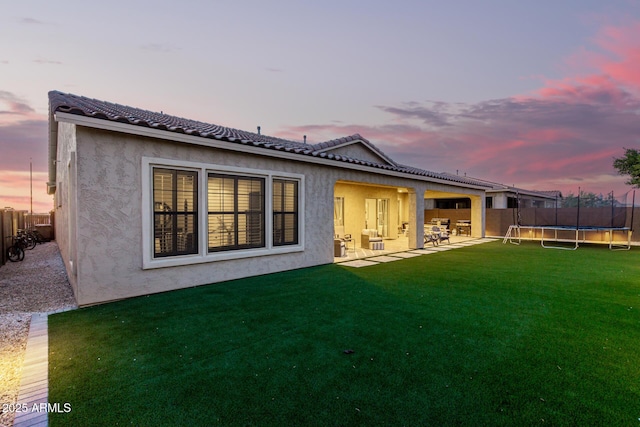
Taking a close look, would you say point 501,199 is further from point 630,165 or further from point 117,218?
point 117,218

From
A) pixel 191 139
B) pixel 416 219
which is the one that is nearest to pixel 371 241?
pixel 416 219

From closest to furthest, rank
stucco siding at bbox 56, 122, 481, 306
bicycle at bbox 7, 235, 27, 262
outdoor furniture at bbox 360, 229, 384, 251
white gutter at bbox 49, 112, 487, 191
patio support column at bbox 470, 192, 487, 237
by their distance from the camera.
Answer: white gutter at bbox 49, 112, 487, 191, stucco siding at bbox 56, 122, 481, 306, bicycle at bbox 7, 235, 27, 262, outdoor furniture at bbox 360, 229, 384, 251, patio support column at bbox 470, 192, 487, 237

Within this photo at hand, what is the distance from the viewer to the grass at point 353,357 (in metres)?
2.45

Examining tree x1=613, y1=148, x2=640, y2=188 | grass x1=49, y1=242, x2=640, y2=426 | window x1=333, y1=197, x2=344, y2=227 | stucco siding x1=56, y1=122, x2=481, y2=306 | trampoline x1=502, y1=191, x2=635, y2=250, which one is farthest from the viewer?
tree x1=613, y1=148, x2=640, y2=188

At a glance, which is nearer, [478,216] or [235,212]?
[235,212]

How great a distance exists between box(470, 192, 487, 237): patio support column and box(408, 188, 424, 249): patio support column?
7.12 meters

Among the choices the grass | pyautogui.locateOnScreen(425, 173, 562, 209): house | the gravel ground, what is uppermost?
pyautogui.locateOnScreen(425, 173, 562, 209): house

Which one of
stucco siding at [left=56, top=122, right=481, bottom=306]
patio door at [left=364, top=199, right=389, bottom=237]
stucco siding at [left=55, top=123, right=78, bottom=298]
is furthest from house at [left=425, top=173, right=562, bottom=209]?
stucco siding at [left=55, top=123, right=78, bottom=298]

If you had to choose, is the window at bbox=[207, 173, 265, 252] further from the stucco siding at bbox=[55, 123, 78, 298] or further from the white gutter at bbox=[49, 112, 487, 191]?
the stucco siding at bbox=[55, 123, 78, 298]

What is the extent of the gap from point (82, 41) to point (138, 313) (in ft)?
32.2

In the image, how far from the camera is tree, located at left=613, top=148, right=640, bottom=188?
21166 millimetres

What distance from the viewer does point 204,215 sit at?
22.0 ft

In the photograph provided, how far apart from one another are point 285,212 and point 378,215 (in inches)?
395

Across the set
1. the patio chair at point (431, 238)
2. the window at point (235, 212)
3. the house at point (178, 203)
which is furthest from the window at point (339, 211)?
the window at point (235, 212)
